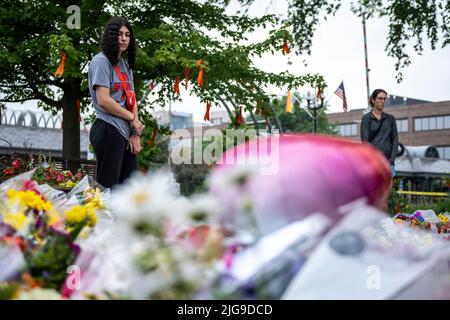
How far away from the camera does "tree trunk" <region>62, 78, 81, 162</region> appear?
16.5 m

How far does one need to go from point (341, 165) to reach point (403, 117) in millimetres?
85965

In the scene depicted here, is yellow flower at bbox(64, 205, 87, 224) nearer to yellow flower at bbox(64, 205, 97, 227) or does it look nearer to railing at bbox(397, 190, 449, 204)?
yellow flower at bbox(64, 205, 97, 227)

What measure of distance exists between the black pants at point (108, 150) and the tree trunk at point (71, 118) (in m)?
12.9

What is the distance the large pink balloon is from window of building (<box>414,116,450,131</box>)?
83527 millimetres

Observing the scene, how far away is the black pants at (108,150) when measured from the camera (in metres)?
3.76

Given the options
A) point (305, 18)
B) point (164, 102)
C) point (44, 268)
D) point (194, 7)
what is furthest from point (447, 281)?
point (164, 102)

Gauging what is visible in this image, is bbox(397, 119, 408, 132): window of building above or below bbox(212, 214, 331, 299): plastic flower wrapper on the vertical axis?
above

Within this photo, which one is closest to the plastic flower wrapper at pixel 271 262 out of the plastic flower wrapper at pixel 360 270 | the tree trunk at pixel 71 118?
the plastic flower wrapper at pixel 360 270

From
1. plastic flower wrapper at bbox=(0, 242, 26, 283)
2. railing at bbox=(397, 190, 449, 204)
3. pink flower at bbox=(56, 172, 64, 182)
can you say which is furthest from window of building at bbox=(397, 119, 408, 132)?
plastic flower wrapper at bbox=(0, 242, 26, 283)

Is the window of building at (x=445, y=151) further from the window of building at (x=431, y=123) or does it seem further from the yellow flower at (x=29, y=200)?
the yellow flower at (x=29, y=200)

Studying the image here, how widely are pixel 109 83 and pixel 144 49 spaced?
1120cm

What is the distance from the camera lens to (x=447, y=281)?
1151 millimetres

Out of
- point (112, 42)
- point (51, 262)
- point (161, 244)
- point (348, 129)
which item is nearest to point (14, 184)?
point (51, 262)

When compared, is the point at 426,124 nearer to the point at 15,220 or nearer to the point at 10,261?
the point at 15,220
